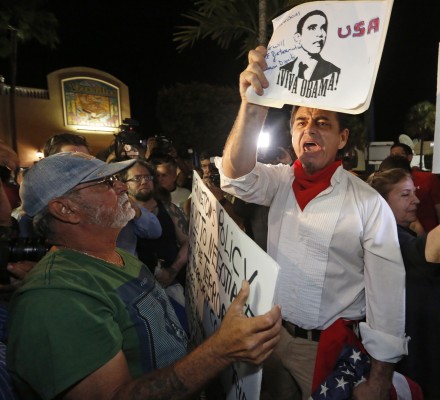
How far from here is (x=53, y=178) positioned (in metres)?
1.77

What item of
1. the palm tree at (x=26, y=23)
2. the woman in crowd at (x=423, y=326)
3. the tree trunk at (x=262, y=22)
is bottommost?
the woman in crowd at (x=423, y=326)

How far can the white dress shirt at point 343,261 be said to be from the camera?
1888 mm

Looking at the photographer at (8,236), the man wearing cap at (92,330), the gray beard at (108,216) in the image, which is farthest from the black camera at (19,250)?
the gray beard at (108,216)

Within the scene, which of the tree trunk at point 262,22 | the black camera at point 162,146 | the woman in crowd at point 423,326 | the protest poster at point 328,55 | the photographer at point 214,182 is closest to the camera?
the protest poster at point 328,55

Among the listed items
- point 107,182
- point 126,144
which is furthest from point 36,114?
point 107,182

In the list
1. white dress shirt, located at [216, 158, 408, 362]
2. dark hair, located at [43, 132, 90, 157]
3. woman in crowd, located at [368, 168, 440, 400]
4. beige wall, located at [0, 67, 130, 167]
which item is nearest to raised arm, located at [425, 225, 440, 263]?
white dress shirt, located at [216, 158, 408, 362]

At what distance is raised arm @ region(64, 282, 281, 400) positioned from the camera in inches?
51.2

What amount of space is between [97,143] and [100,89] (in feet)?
12.4

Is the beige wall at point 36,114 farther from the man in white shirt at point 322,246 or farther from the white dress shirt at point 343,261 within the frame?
the white dress shirt at point 343,261

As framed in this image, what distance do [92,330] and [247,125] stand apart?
1131 millimetres

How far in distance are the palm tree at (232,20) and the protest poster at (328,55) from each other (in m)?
6.06

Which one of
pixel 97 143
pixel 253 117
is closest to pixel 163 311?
pixel 253 117

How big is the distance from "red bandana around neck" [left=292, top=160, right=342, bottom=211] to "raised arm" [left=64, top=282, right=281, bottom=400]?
87 centimetres

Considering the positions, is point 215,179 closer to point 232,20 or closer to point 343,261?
point 343,261
